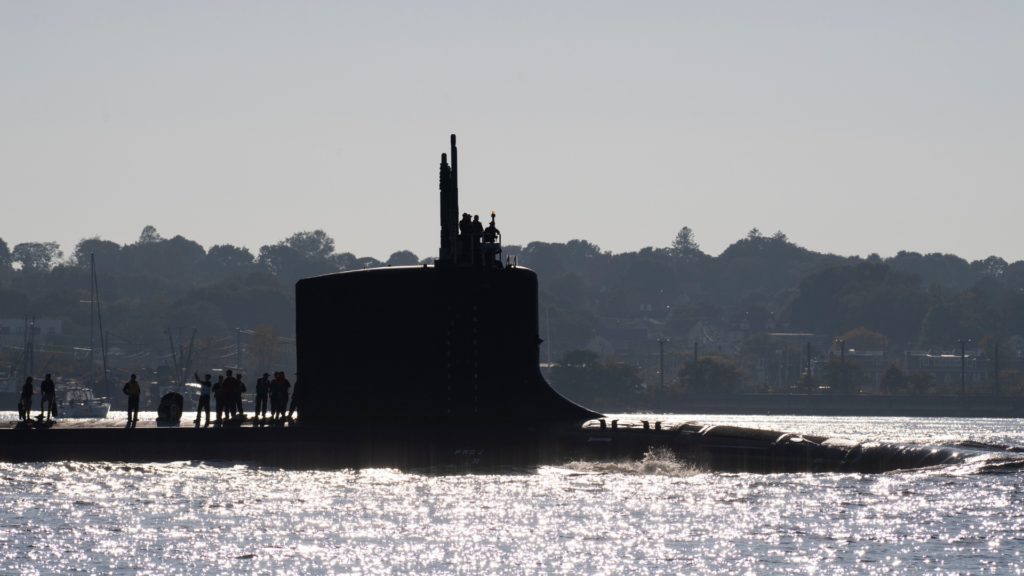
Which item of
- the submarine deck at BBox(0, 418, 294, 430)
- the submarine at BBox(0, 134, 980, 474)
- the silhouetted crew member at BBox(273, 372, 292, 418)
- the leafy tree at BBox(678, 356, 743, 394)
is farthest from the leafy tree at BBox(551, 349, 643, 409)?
the submarine at BBox(0, 134, 980, 474)

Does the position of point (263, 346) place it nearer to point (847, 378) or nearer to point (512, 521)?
point (847, 378)

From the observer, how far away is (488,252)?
915 inches

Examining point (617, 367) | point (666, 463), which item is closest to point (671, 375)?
point (617, 367)

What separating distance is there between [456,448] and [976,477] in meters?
9.21

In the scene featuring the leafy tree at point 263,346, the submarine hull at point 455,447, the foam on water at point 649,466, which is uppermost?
the leafy tree at point 263,346

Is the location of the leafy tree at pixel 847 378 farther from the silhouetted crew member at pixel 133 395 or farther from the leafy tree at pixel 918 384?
the silhouetted crew member at pixel 133 395

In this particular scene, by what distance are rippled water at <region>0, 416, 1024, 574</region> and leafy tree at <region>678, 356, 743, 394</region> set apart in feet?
417

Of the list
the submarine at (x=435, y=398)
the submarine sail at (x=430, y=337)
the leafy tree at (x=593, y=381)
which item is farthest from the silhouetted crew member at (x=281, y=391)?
the leafy tree at (x=593, y=381)

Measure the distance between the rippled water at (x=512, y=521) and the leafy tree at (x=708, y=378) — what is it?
5007 inches

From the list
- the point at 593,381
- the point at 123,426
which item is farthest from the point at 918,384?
the point at 123,426

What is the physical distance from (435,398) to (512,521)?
19.4 ft

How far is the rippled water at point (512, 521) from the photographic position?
15008 millimetres

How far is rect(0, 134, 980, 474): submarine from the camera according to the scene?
23.0 metres

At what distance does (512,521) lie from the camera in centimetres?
1772
